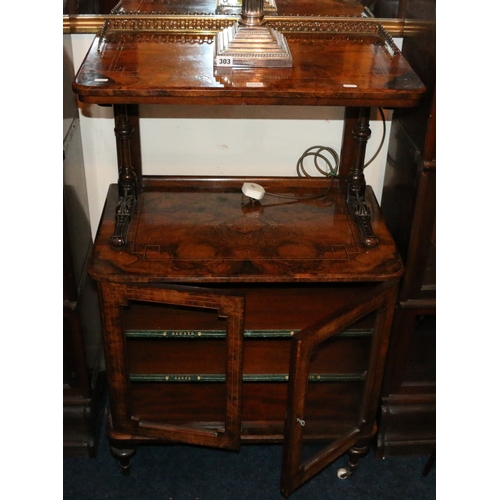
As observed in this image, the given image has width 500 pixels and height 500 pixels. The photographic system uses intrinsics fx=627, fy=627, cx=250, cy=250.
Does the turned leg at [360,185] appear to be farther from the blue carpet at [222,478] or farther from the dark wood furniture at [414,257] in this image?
the blue carpet at [222,478]

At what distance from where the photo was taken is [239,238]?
55.9 inches

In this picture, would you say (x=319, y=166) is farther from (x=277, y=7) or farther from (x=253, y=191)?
(x=277, y=7)

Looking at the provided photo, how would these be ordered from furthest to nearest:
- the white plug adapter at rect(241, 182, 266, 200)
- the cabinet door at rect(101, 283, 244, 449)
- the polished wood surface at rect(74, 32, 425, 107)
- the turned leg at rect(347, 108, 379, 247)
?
the white plug adapter at rect(241, 182, 266, 200)
the turned leg at rect(347, 108, 379, 247)
the cabinet door at rect(101, 283, 244, 449)
the polished wood surface at rect(74, 32, 425, 107)

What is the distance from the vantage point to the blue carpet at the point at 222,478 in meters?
1.58

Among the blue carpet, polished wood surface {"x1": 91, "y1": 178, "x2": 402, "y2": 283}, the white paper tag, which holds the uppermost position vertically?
the white paper tag

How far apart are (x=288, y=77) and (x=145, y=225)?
50 cm

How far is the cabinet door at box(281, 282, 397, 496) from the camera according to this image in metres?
1.22

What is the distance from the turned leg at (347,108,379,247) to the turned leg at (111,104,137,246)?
0.53 metres

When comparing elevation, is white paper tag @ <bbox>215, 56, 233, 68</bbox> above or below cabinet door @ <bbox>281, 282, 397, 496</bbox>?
above

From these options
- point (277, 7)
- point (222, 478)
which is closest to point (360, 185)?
point (277, 7)

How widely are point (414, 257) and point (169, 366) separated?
63 centimetres

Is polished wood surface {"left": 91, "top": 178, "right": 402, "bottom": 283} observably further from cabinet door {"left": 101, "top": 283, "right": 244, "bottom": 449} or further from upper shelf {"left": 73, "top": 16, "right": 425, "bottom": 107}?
upper shelf {"left": 73, "top": 16, "right": 425, "bottom": 107}

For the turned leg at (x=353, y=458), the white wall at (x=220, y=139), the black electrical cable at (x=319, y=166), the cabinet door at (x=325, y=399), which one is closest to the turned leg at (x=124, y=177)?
the white wall at (x=220, y=139)

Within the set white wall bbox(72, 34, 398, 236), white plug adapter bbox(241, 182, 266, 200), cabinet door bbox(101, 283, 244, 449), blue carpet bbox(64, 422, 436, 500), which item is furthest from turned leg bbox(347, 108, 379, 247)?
blue carpet bbox(64, 422, 436, 500)
